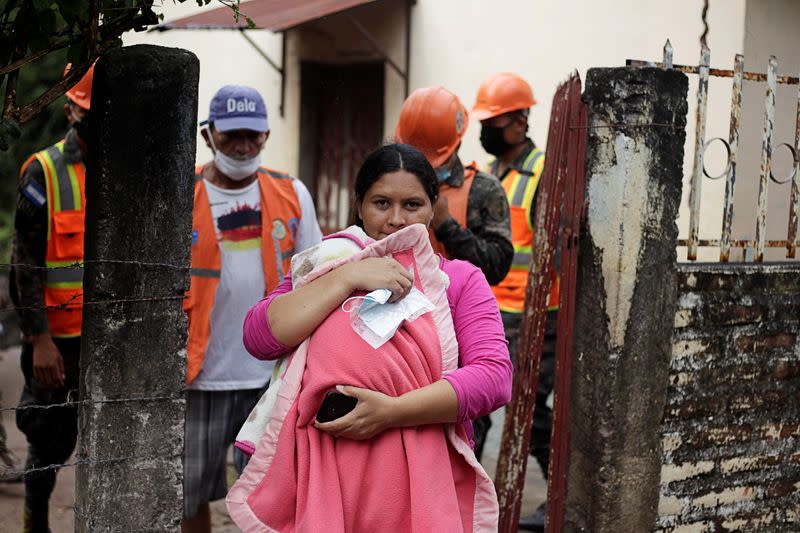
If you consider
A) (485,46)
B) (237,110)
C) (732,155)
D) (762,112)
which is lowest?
(732,155)

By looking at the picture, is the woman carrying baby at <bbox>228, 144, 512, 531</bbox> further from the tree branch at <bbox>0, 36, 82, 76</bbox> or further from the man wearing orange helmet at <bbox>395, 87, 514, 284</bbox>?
the man wearing orange helmet at <bbox>395, 87, 514, 284</bbox>

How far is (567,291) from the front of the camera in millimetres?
3617

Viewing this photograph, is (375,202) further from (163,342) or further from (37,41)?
(37,41)

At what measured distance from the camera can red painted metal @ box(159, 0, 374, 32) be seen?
6.50 meters

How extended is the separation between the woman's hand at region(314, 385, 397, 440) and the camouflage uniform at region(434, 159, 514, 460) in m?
1.45

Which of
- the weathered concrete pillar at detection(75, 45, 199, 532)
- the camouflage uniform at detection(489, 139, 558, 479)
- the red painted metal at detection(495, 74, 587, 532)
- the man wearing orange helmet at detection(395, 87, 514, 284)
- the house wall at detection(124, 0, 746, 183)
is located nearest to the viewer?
the weathered concrete pillar at detection(75, 45, 199, 532)

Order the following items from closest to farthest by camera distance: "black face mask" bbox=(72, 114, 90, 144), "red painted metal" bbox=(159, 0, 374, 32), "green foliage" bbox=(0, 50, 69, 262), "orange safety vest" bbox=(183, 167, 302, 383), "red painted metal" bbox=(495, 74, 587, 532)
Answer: "red painted metal" bbox=(495, 74, 587, 532) → "orange safety vest" bbox=(183, 167, 302, 383) → "black face mask" bbox=(72, 114, 90, 144) → "red painted metal" bbox=(159, 0, 374, 32) → "green foliage" bbox=(0, 50, 69, 262)

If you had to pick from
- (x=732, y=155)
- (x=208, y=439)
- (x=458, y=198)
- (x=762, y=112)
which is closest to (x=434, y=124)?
(x=458, y=198)

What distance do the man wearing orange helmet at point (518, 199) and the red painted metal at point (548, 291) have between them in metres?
0.95

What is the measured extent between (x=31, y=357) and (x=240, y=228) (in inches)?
41.5

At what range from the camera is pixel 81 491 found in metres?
2.54

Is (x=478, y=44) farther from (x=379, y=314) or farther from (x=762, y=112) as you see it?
(x=379, y=314)

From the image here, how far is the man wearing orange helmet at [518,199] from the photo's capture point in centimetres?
508

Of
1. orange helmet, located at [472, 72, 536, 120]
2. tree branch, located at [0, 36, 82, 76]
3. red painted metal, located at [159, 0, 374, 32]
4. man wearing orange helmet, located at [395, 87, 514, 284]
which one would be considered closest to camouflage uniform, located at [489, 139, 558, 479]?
orange helmet, located at [472, 72, 536, 120]
